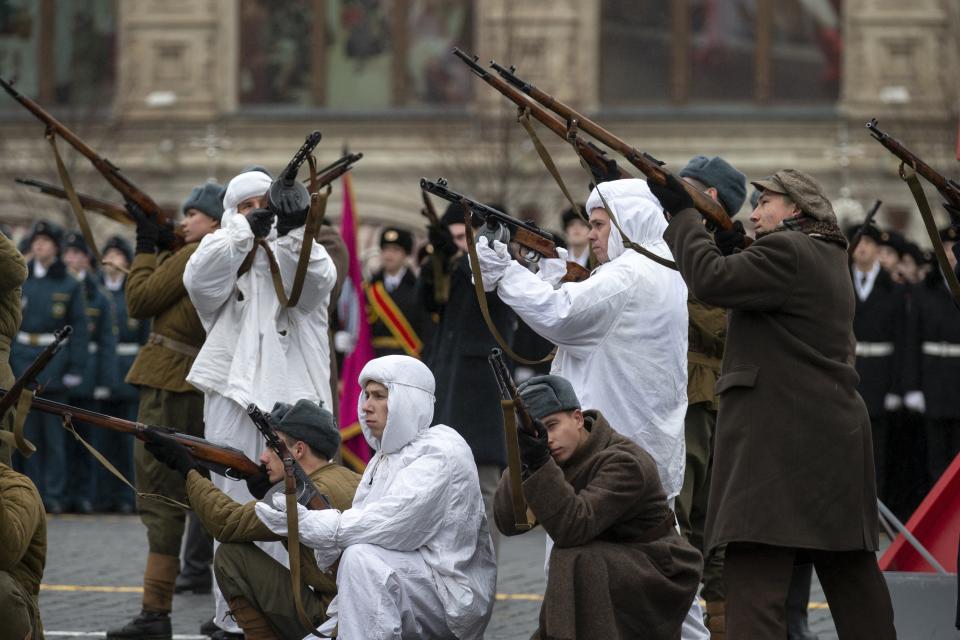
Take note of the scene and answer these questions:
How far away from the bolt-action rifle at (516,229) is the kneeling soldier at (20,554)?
1889mm

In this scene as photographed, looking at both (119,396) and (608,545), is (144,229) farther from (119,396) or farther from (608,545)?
(119,396)

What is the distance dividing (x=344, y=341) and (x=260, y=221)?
5374mm

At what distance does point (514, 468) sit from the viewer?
650 cm

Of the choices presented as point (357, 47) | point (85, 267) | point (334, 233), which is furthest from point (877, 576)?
point (357, 47)

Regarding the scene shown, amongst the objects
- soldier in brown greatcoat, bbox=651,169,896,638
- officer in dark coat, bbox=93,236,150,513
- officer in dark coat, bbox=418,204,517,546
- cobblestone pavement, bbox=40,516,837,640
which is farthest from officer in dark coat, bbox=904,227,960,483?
soldier in brown greatcoat, bbox=651,169,896,638

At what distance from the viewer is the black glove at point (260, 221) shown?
26.3ft

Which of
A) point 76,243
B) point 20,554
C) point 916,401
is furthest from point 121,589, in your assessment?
point 916,401

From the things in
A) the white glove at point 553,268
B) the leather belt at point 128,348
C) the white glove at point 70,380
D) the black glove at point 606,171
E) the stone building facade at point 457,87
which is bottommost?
the white glove at point 70,380

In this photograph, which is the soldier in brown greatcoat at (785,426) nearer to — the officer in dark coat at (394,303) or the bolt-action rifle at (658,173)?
the bolt-action rifle at (658,173)

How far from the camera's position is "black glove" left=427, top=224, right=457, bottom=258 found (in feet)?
32.6

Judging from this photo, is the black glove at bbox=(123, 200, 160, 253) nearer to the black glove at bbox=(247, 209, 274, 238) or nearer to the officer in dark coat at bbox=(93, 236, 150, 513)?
the black glove at bbox=(247, 209, 274, 238)

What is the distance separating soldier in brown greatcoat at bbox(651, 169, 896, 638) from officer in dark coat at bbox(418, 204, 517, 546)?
292 cm

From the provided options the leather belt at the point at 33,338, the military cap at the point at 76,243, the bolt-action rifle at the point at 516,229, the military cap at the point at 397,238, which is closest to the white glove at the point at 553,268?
the bolt-action rifle at the point at 516,229

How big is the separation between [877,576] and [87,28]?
22710 mm
